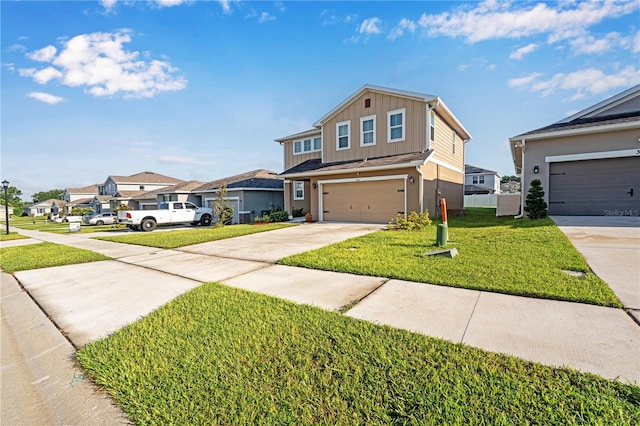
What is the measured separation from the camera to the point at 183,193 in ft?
79.5

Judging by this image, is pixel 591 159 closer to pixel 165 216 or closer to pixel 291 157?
pixel 291 157

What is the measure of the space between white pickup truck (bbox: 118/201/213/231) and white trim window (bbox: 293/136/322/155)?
738cm

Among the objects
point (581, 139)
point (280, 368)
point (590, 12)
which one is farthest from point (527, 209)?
point (280, 368)

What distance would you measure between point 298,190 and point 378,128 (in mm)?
7016

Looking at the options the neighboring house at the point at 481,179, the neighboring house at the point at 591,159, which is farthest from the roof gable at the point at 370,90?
the neighboring house at the point at 481,179

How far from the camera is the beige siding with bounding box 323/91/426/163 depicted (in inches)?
520

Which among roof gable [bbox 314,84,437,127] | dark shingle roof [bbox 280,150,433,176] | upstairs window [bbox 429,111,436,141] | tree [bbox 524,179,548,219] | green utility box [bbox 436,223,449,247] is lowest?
green utility box [bbox 436,223,449,247]

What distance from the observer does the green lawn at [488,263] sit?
380 cm

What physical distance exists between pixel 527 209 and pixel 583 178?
2.23 m

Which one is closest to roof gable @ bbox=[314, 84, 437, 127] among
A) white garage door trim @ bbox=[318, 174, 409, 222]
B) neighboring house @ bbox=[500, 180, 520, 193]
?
white garage door trim @ bbox=[318, 174, 409, 222]

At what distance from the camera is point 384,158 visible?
1380cm

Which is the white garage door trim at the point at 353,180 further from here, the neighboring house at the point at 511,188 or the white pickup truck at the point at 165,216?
the neighboring house at the point at 511,188

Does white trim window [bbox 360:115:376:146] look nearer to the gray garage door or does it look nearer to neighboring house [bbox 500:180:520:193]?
the gray garage door

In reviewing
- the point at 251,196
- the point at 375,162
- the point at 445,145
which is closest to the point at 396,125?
the point at 375,162
